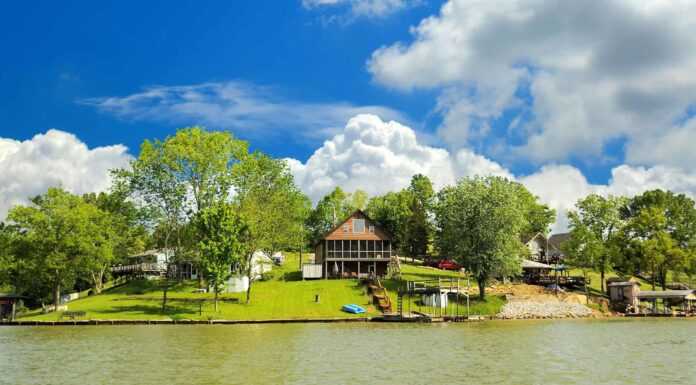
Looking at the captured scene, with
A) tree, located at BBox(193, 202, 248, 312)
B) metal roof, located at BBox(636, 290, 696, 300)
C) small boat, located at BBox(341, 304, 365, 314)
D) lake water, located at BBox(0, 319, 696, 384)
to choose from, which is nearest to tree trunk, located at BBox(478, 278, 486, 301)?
small boat, located at BBox(341, 304, 365, 314)

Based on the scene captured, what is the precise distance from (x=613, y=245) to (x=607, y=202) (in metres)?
8.84

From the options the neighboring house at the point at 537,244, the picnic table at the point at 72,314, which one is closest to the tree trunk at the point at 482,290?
the picnic table at the point at 72,314

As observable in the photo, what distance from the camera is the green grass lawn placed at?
6875 centimetres

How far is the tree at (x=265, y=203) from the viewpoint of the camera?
78.4m

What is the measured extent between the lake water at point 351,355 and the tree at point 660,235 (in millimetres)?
35332

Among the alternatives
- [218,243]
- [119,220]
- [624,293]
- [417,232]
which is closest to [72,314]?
[218,243]

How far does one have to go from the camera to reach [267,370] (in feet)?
103

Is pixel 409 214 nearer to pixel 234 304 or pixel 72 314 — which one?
pixel 234 304

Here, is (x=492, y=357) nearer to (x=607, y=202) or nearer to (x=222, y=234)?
(x=222, y=234)

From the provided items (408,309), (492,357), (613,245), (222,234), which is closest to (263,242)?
(222,234)

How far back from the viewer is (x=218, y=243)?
225ft

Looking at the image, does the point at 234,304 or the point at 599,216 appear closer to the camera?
the point at 234,304

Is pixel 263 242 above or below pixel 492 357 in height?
above

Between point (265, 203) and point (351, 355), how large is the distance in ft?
158
